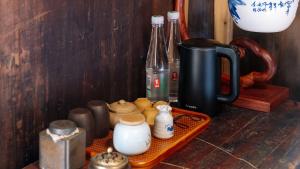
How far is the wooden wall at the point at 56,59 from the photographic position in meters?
1.08

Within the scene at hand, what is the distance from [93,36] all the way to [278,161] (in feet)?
1.89

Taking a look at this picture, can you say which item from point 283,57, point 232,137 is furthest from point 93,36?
point 283,57

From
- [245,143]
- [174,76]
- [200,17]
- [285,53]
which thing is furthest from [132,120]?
[285,53]

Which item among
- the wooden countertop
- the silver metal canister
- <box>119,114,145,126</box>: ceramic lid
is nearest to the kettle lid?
the wooden countertop

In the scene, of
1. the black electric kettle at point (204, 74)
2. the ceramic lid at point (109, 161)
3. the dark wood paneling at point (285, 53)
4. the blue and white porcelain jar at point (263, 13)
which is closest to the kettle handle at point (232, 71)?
the black electric kettle at point (204, 74)

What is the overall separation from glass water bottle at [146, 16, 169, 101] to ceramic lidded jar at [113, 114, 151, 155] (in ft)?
1.21

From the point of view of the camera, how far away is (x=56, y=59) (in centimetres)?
119

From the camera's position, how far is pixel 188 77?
1.44 m

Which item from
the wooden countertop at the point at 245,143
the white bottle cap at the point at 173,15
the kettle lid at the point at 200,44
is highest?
the white bottle cap at the point at 173,15

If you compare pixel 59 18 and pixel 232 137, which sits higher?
pixel 59 18

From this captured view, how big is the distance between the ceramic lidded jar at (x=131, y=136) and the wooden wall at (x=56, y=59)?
0.20 meters

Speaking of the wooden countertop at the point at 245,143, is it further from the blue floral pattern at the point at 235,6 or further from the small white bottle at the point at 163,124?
the blue floral pattern at the point at 235,6

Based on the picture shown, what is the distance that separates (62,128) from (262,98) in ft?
2.53

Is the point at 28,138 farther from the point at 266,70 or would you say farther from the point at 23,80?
the point at 266,70
